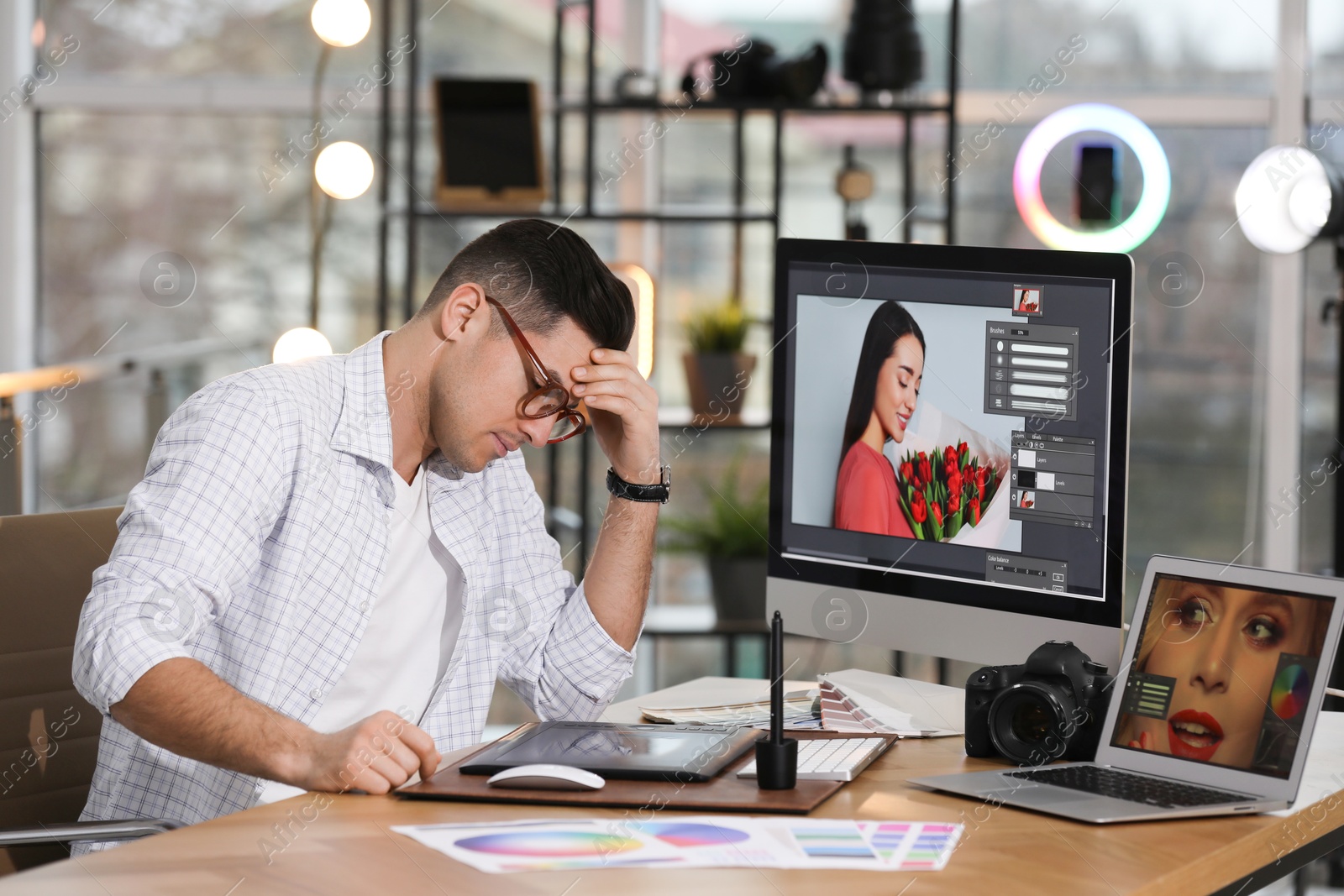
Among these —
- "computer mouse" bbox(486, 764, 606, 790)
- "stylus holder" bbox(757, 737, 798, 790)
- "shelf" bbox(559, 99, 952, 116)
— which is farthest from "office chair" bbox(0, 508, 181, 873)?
"shelf" bbox(559, 99, 952, 116)

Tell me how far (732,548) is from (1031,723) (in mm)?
1834

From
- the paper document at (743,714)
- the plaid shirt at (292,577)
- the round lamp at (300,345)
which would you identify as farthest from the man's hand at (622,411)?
the round lamp at (300,345)

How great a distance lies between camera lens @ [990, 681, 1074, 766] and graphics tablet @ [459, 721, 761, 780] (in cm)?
25

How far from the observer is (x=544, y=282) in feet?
4.83

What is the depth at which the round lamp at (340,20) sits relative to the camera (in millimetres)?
2723

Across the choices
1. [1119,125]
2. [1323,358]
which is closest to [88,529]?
[1119,125]

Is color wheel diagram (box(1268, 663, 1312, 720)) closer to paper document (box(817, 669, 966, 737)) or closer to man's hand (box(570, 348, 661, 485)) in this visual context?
paper document (box(817, 669, 966, 737))

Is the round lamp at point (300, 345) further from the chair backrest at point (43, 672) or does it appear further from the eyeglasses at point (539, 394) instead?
the eyeglasses at point (539, 394)

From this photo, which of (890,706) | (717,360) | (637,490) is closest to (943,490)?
(890,706)

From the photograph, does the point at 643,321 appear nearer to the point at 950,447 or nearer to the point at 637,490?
the point at 637,490

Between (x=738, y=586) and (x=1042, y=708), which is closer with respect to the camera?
(x=1042, y=708)

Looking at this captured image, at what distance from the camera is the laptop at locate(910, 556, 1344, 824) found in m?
1.18

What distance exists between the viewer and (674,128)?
11.9 ft

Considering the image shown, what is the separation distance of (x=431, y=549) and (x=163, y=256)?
2.37m
